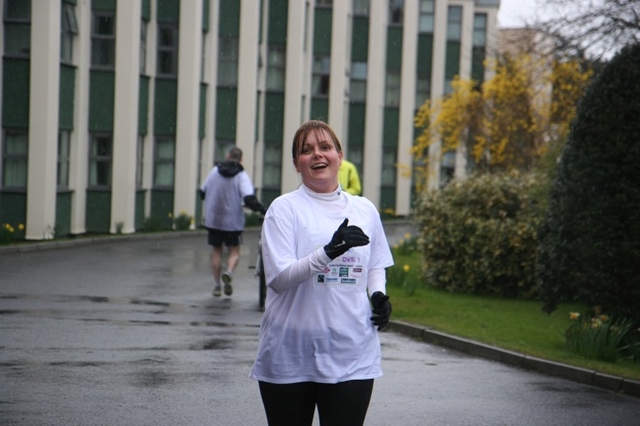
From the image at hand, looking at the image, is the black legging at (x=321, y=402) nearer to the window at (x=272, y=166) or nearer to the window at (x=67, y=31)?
the window at (x=67, y=31)

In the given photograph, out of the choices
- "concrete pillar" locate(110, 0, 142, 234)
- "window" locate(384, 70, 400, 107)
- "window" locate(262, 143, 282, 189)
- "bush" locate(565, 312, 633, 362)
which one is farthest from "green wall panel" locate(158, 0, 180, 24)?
"bush" locate(565, 312, 633, 362)

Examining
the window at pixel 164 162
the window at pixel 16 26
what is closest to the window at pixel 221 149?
the window at pixel 164 162

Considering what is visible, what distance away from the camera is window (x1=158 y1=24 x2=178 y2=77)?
3609 centimetres

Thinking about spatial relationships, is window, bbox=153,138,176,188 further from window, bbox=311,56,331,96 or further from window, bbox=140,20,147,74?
window, bbox=311,56,331,96

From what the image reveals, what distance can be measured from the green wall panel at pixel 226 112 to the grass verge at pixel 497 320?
1977 cm

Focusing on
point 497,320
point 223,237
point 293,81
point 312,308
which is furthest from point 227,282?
point 293,81

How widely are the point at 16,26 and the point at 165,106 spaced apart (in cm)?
917

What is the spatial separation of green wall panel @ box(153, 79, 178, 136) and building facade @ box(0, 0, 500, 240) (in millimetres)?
39

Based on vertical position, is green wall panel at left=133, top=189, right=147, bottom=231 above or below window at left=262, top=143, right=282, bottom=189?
below

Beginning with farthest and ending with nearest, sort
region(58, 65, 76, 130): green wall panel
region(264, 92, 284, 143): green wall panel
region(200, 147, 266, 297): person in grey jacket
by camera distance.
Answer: region(264, 92, 284, 143): green wall panel → region(58, 65, 76, 130): green wall panel → region(200, 147, 266, 297): person in grey jacket

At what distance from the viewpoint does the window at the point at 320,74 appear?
49.4 metres

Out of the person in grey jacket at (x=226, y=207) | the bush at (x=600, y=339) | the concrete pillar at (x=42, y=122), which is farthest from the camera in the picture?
the concrete pillar at (x=42, y=122)

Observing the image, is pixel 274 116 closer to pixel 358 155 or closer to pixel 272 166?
pixel 272 166

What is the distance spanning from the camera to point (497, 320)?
1625 cm
